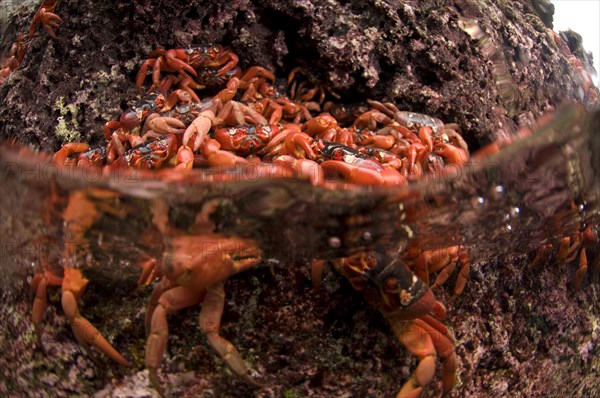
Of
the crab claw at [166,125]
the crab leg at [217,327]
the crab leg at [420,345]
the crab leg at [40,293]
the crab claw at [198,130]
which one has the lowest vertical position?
the crab leg at [40,293]

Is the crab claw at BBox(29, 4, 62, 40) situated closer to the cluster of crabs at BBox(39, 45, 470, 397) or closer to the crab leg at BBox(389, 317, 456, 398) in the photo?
the cluster of crabs at BBox(39, 45, 470, 397)

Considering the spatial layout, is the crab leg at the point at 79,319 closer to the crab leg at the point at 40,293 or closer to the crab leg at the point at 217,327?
the crab leg at the point at 40,293

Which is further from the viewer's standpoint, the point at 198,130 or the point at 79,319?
the point at 198,130

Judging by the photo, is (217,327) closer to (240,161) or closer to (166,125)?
(240,161)

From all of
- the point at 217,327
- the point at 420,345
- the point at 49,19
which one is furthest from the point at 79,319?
the point at 49,19

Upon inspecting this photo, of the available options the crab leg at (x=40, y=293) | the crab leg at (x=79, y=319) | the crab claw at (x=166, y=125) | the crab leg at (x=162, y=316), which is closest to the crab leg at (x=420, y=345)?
the crab leg at (x=162, y=316)

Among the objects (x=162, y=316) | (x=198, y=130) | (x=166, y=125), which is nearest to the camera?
(x=162, y=316)

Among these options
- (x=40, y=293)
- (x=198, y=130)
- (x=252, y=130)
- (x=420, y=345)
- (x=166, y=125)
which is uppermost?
(x=420, y=345)
